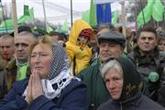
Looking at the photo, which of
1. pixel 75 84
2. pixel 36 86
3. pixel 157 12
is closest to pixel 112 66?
pixel 75 84

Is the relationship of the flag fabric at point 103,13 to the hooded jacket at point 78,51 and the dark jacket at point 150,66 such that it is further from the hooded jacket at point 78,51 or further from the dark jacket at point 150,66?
the dark jacket at point 150,66

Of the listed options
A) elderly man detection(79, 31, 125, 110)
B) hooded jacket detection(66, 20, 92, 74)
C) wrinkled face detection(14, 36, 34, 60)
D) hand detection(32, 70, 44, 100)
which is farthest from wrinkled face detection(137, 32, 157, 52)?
hand detection(32, 70, 44, 100)

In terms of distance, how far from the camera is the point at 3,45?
561 centimetres

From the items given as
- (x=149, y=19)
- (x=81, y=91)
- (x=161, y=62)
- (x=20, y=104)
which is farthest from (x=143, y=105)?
(x=149, y=19)

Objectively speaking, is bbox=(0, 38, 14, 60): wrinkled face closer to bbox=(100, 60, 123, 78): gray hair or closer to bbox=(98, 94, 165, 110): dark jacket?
bbox=(100, 60, 123, 78): gray hair

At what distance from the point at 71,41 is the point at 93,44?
2.31 ft

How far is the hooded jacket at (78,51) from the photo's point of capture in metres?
5.70

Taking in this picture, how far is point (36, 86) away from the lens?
3299mm

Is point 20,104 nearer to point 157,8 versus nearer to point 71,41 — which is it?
point 71,41

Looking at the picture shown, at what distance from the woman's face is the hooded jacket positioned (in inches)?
87.1

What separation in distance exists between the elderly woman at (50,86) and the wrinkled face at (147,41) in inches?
76.9

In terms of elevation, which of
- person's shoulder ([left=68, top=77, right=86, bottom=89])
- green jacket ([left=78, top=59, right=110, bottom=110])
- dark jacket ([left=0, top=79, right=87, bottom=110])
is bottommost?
green jacket ([left=78, top=59, right=110, bottom=110])

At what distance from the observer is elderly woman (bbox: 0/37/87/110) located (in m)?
3.29

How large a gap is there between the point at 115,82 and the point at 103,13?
23.4 ft
